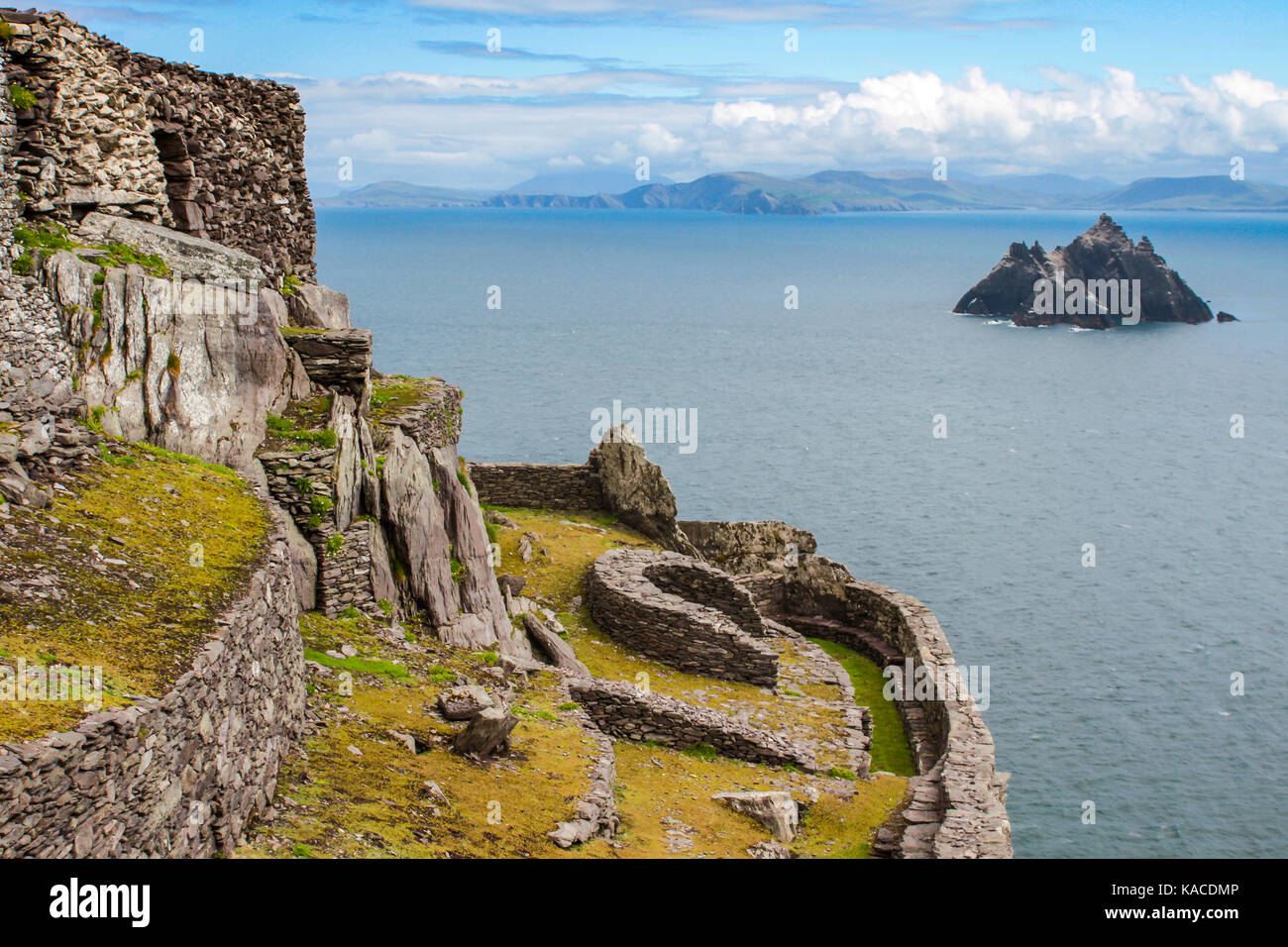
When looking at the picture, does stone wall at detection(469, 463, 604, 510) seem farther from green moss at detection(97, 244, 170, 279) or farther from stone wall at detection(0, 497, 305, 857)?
stone wall at detection(0, 497, 305, 857)

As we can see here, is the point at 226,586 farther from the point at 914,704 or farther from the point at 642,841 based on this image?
the point at 914,704

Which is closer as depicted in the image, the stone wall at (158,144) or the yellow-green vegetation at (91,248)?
the yellow-green vegetation at (91,248)

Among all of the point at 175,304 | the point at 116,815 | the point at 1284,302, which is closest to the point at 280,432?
the point at 175,304

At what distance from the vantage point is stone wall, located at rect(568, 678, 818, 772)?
24.4 meters

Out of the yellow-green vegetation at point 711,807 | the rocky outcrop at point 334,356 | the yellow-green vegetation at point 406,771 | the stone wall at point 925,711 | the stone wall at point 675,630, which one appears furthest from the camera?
the stone wall at point 675,630

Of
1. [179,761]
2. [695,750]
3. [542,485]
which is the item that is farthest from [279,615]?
[542,485]

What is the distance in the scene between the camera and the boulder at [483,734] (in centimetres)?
1788

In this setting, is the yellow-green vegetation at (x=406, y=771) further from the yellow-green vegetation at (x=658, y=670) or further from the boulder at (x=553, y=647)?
the yellow-green vegetation at (x=658, y=670)

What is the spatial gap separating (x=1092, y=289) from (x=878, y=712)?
13382 centimetres

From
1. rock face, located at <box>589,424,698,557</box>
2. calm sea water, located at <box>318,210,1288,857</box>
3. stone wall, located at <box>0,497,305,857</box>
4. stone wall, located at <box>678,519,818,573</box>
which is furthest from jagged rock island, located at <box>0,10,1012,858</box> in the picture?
calm sea water, located at <box>318,210,1288,857</box>

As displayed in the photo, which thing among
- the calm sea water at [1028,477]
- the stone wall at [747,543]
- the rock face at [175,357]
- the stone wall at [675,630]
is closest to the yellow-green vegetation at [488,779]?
the stone wall at [675,630]

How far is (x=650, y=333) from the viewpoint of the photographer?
450 feet

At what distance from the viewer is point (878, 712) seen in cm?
3192

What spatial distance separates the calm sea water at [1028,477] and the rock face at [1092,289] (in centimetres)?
581
